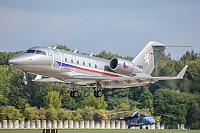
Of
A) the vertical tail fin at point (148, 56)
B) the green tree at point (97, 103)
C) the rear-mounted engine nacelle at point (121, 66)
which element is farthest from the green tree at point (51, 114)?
the rear-mounted engine nacelle at point (121, 66)

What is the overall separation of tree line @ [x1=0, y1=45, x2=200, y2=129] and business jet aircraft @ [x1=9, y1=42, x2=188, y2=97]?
357 cm

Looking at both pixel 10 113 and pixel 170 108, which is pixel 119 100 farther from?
pixel 10 113

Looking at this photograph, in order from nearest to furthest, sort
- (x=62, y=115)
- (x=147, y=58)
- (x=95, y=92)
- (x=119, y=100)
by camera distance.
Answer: (x=95, y=92), (x=147, y=58), (x=62, y=115), (x=119, y=100)

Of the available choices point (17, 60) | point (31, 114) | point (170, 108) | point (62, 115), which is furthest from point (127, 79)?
point (62, 115)

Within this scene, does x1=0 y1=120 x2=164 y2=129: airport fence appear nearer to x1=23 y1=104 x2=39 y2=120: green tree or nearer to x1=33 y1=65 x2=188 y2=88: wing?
x1=23 y1=104 x2=39 y2=120: green tree

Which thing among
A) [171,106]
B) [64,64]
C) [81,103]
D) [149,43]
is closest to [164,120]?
[171,106]

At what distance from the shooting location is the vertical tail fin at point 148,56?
5691 centimetres

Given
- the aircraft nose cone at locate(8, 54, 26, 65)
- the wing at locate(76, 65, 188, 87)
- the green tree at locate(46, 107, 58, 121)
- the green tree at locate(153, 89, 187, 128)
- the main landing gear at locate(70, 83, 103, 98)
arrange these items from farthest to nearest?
the green tree at locate(46, 107, 58, 121)
the green tree at locate(153, 89, 187, 128)
the main landing gear at locate(70, 83, 103, 98)
the wing at locate(76, 65, 188, 87)
the aircraft nose cone at locate(8, 54, 26, 65)

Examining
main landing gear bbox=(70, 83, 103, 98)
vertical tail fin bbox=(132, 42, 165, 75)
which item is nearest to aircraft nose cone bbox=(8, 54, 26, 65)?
main landing gear bbox=(70, 83, 103, 98)

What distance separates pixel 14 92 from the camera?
8569 cm

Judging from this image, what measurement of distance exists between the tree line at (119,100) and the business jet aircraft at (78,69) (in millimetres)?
3572

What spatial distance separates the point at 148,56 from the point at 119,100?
26.7 meters

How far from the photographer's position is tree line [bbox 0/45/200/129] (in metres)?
58.4

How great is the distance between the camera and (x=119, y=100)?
8350 cm
